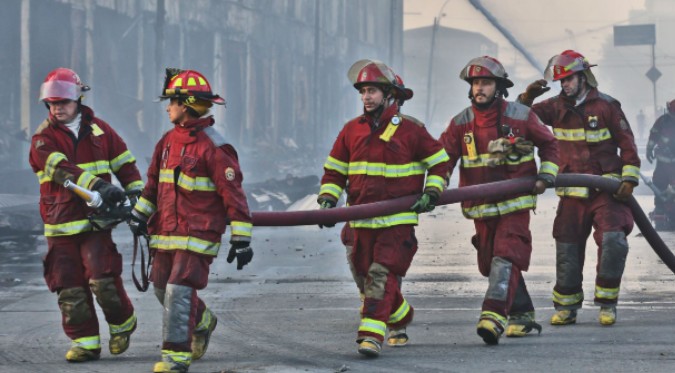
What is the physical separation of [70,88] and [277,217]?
4.50ft

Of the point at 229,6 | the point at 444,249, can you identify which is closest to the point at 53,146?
the point at 444,249

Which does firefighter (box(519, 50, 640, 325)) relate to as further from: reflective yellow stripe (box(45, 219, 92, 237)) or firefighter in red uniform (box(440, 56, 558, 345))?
reflective yellow stripe (box(45, 219, 92, 237))

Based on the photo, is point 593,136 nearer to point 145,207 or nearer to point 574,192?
point 574,192

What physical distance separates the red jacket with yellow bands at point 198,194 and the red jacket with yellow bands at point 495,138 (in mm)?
1963

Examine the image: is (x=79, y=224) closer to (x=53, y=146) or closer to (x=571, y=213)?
(x=53, y=146)

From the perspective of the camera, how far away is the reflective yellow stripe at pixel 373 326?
7.67 meters

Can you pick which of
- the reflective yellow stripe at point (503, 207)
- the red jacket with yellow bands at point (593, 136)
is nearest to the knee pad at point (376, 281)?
the reflective yellow stripe at point (503, 207)

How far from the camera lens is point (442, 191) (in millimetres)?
8078

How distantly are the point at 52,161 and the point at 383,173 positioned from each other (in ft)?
6.18

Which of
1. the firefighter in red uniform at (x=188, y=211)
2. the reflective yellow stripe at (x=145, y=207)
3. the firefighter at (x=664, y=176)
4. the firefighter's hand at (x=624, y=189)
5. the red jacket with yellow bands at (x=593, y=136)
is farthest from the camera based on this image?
the firefighter at (x=664, y=176)

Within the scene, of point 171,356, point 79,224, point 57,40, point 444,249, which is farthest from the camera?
point 57,40

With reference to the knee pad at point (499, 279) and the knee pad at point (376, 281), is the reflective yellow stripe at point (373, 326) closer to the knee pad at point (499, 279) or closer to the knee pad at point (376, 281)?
the knee pad at point (376, 281)

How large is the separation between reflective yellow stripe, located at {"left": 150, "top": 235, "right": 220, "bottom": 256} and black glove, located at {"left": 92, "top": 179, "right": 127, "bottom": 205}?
39cm

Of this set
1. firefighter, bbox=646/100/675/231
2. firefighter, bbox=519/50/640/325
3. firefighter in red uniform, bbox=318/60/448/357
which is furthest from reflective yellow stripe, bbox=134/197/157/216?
firefighter, bbox=646/100/675/231
